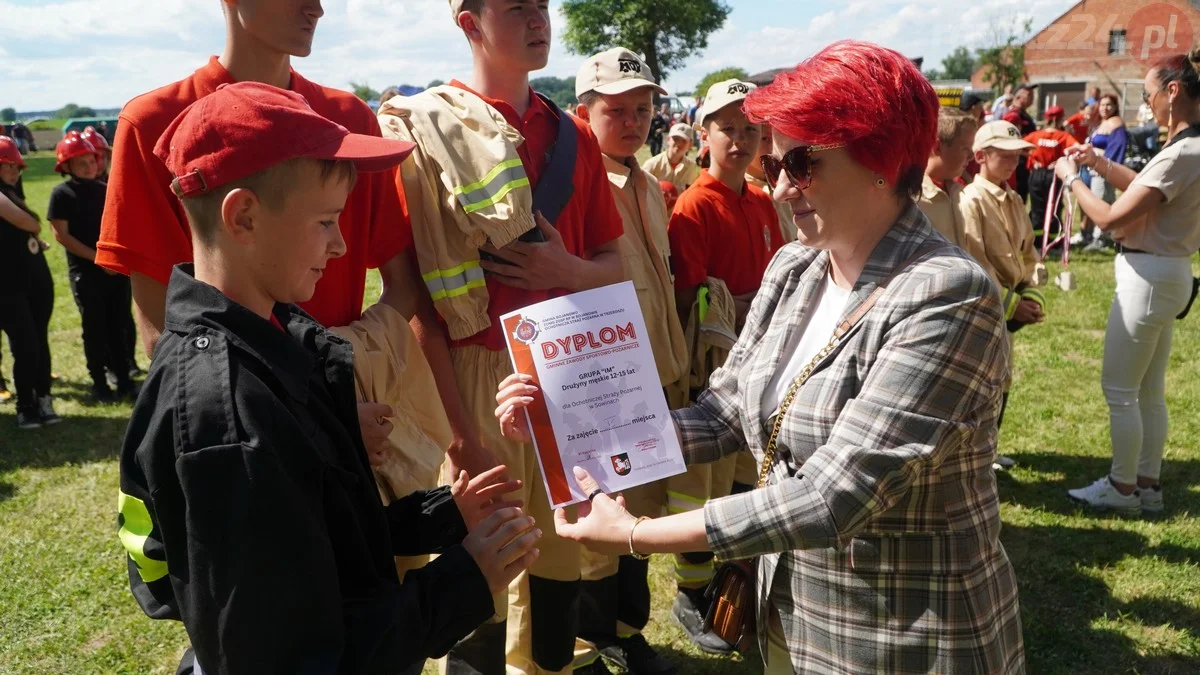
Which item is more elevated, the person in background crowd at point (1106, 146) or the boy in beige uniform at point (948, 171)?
the boy in beige uniform at point (948, 171)

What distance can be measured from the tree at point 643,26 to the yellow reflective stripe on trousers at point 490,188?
59613 mm

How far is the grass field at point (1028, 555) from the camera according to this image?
4074 millimetres

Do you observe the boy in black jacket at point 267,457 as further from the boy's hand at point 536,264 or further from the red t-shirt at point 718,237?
the red t-shirt at point 718,237

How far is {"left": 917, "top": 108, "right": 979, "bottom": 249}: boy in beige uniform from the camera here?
499 centimetres

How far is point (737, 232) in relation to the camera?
4.34m

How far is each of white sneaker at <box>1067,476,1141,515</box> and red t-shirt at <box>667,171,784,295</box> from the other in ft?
9.27

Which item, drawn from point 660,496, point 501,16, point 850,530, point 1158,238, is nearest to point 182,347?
point 850,530

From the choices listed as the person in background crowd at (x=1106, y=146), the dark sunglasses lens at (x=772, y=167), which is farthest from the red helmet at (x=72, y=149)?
the person in background crowd at (x=1106, y=146)

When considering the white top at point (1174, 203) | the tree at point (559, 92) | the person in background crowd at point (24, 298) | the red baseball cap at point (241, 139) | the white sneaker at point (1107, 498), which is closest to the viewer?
the red baseball cap at point (241, 139)

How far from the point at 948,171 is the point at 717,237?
65.1 inches

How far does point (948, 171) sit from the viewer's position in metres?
5.04

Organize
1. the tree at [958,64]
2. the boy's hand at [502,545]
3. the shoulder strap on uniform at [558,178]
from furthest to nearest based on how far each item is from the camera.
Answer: the tree at [958,64] < the shoulder strap on uniform at [558,178] < the boy's hand at [502,545]

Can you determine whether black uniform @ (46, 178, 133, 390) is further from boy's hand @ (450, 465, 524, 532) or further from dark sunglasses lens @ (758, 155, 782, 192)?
dark sunglasses lens @ (758, 155, 782, 192)

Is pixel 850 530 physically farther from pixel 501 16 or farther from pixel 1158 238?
pixel 1158 238
